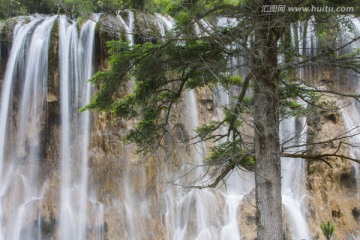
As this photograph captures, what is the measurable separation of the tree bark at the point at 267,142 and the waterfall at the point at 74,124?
7.95 m

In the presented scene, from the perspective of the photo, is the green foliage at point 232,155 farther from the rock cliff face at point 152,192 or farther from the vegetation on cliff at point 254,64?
the rock cliff face at point 152,192

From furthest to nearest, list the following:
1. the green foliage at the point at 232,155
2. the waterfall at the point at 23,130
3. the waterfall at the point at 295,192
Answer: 1. the waterfall at the point at 295,192
2. the waterfall at the point at 23,130
3. the green foliage at the point at 232,155

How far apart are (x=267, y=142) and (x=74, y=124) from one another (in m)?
9.00

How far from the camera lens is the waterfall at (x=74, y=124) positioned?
448 inches

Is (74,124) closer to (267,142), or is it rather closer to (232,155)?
(232,155)

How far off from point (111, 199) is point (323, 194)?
749cm

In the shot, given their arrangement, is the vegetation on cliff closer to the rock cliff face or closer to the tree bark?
the tree bark

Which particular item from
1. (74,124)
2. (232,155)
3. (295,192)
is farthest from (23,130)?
(295,192)

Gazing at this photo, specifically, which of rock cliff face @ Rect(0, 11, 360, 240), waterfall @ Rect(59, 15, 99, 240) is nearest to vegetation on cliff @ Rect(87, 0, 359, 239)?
rock cliff face @ Rect(0, 11, 360, 240)

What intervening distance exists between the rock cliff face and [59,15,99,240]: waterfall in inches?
7.1

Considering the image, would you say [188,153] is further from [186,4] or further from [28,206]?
[186,4]

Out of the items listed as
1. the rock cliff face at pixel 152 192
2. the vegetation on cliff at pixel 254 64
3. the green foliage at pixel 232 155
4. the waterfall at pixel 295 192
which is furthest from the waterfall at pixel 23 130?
the waterfall at pixel 295 192

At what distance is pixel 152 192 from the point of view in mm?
12039

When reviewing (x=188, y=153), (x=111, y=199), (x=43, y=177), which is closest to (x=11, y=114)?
(x=43, y=177)
